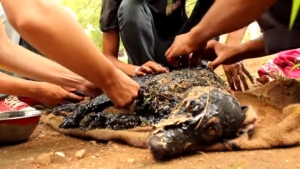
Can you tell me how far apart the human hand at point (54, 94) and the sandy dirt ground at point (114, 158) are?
32 cm

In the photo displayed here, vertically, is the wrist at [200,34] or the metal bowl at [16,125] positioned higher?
the wrist at [200,34]

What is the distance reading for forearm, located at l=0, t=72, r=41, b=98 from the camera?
1.72 metres

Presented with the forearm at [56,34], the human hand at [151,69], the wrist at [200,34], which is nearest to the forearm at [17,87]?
the human hand at [151,69]

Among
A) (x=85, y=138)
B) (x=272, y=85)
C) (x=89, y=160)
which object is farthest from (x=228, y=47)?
(x=89, y=160)

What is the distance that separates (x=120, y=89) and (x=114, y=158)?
28 centimetres

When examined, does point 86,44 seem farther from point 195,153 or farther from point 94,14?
point 94,14

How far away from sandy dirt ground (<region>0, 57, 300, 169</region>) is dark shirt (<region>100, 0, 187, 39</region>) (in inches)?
45.3

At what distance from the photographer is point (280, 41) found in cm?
160

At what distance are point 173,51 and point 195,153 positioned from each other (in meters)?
0.59

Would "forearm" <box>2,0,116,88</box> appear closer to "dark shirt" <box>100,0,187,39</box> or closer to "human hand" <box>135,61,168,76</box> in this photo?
"human hand" <box>135,61,168,76</box>

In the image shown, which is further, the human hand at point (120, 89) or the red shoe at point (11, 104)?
the red shoe at point (11, 104)

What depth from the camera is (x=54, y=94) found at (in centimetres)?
178

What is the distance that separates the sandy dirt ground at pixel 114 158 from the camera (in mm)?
1049

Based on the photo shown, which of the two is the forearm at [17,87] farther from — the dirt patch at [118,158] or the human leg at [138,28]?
the human leg at [138,28]
